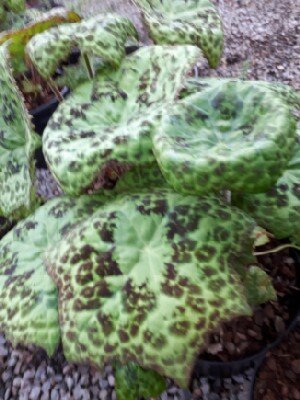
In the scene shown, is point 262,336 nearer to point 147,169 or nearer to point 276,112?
point 147,169

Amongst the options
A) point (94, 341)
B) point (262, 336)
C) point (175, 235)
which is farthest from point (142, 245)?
point (262, 336)

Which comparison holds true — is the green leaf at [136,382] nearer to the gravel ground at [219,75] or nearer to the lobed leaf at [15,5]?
the gravel ground at [219,75]

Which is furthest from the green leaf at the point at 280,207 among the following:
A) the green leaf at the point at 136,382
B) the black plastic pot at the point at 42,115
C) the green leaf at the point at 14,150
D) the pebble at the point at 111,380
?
the black plastic pot at the point at 42,115

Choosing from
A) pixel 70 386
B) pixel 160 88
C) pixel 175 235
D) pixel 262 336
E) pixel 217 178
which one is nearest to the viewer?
pixel 217 178

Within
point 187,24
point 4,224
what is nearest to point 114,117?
point 187,24

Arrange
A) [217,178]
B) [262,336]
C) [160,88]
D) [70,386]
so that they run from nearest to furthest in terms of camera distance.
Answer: [217,178]
[160,88]
[262,336]
[70,386]
